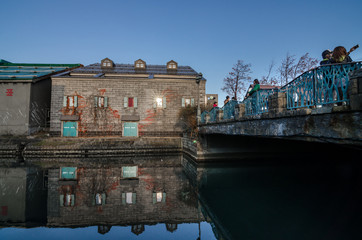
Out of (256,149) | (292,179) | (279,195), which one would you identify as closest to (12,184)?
(279,195)

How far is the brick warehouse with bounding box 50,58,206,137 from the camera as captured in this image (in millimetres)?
21203

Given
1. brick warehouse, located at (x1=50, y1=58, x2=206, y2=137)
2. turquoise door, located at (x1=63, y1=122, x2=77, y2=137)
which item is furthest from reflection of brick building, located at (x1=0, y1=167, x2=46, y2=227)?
brick warehouse, located at (x1=50, y1=58, x2=206, y2=137)

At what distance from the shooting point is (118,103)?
21.7m

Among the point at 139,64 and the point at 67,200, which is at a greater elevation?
the point at 139,64

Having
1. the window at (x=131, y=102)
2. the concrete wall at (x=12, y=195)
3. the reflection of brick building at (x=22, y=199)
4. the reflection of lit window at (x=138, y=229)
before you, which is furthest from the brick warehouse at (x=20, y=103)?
the reflection of lit window at (x=138, y=229)

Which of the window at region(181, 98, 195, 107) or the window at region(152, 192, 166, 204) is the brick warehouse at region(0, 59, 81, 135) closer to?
the window at region(181, 98, 195, 107)

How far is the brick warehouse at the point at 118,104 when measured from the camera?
21.2 metres

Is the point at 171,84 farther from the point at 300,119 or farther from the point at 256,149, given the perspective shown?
the point at 300,119

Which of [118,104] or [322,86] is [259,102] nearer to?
[322,86]

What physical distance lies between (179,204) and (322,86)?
501 cm

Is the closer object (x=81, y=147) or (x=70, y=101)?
(x=81, y=147)

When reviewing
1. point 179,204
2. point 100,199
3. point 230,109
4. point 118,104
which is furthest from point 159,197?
point 118,104

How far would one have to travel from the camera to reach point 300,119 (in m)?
4.45

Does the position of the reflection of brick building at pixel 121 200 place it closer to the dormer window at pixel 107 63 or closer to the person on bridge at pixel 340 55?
the person on bridge at pixel 340 55
